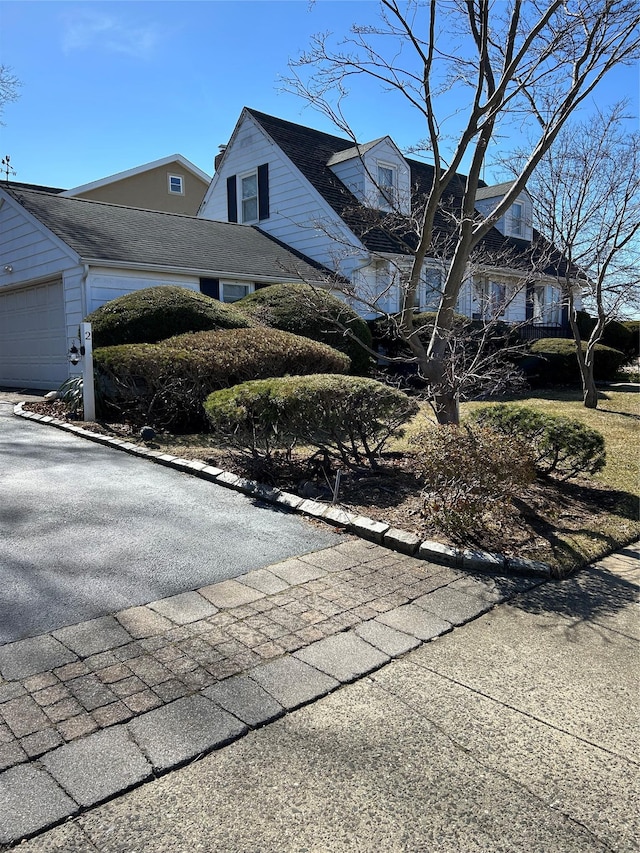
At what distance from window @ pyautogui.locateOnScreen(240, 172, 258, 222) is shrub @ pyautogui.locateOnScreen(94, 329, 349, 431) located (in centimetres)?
1170

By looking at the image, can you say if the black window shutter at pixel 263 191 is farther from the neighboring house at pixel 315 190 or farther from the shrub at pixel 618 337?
the shrub at pixel 618 337

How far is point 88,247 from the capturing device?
12766 millimetres

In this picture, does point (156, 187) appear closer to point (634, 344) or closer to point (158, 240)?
point (158, 240)

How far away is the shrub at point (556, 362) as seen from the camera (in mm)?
15484

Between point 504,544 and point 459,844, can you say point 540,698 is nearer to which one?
point 459,844

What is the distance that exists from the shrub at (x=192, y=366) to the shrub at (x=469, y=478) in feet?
12.8

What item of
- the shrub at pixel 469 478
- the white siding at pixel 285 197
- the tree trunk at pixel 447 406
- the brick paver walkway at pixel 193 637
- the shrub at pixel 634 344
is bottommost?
the brick paver walkway at pixel 193 637

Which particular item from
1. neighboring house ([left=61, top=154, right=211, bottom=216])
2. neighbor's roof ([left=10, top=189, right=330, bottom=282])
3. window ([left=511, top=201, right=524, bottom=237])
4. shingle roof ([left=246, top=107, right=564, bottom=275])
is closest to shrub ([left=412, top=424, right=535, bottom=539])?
neighbor's roof ([left=10, top=189, right=330, bottom=282])

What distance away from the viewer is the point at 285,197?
18.2 m

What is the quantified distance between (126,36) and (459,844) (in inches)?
448

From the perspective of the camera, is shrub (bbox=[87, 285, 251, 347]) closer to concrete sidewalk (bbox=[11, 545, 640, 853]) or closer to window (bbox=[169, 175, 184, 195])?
concrete sidewalk (bbox=[11, 545, 640, 853])

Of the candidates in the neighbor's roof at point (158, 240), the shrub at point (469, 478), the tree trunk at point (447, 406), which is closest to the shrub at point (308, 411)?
the tree trunk at point (447, 406)

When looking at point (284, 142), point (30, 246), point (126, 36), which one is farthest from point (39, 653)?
point (284, 142)

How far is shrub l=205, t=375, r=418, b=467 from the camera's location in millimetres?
5840
